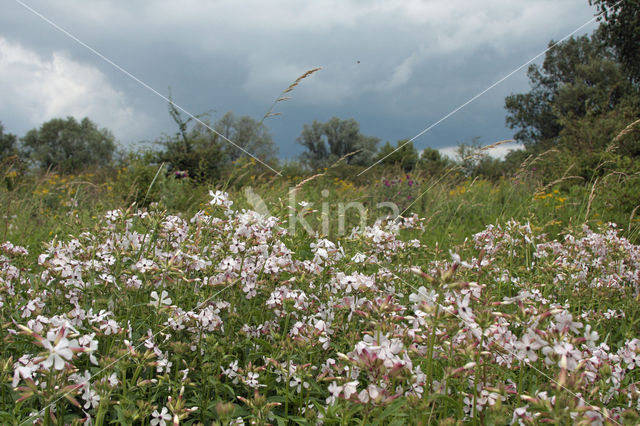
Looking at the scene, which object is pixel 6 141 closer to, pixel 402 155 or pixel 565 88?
pixel 402 155

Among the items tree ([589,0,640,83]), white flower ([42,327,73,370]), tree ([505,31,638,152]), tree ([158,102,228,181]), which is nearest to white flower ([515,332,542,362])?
white flower ([42,327,73,370])

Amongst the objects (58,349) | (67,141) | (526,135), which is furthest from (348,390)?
(67,141)

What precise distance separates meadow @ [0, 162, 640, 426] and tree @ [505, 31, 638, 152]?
3470cm

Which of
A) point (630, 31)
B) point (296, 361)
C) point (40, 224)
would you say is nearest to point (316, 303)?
point (296, 361)

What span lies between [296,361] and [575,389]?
1500 mm

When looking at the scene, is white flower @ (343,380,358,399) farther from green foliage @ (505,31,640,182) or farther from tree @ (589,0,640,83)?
tree @ (589,0,640,83)

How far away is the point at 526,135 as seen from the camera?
4569 cm

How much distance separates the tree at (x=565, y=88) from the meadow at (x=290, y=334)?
34700mm

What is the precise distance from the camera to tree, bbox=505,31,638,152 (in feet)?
113

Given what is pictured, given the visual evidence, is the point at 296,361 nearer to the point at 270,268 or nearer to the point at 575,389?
the point at 270,268

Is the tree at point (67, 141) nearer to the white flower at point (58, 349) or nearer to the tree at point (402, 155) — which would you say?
the tree at point (402, 155)

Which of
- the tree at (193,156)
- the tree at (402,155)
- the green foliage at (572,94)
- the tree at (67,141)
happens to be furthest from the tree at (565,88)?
the tree at (67,141)

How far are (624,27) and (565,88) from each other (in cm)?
1638

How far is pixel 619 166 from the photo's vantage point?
8539mm
